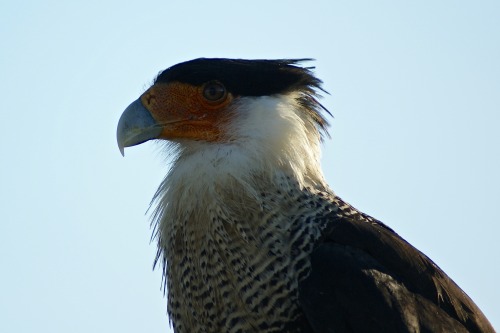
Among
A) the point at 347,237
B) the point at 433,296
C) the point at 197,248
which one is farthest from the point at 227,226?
the point at 433,296

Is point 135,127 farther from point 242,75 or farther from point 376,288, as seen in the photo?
point 376,288

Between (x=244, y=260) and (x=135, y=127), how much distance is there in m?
1.10

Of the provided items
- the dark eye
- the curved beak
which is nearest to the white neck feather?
the dark eye

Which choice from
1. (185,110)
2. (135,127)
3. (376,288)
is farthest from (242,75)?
(376,288)

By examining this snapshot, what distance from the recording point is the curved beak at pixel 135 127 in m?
7.64

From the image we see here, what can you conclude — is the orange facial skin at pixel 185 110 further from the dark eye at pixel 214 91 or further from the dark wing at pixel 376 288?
the dark wing at pixel 376 288

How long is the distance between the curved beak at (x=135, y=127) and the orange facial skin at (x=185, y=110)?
41 millimetres

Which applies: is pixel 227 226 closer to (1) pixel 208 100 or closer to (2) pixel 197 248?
(2) pixel 197 248

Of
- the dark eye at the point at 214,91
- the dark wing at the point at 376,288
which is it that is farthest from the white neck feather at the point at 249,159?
the dark wing at the point at 376,288

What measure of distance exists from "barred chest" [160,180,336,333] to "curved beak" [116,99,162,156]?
1.83 ft

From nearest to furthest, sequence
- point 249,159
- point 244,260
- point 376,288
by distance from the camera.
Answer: point 376,288 → point 244,260 → point 249,159

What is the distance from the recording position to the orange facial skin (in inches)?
308

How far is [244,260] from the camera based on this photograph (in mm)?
7414

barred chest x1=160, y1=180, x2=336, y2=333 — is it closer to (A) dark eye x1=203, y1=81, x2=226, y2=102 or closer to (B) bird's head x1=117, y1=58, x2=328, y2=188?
(B) bird's head x1=117, y1=58, x2=328, y2=188
